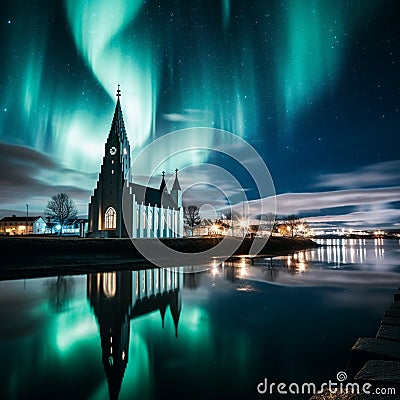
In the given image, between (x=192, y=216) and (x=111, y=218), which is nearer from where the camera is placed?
(x=111, y=218)

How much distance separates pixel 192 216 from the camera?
137m

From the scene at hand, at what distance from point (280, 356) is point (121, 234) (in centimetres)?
5689

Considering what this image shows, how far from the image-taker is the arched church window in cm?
6425

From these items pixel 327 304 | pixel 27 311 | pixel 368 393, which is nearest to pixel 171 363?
pixel 368 393

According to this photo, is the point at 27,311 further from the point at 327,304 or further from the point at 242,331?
the point at 327,304

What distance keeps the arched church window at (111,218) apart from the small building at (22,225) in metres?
89.7

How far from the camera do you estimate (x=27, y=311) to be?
1469 cm

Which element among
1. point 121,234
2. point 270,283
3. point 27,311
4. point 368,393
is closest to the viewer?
point 368,393

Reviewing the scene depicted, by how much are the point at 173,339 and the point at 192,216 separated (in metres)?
127

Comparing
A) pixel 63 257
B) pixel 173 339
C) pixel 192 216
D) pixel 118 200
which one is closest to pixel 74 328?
pixel 173 339

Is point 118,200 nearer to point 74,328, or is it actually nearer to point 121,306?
point 121,306

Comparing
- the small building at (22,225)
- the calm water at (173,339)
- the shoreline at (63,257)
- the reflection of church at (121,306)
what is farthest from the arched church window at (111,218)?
the small building at (22,225)

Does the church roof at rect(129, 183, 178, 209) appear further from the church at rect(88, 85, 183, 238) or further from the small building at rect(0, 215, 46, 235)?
the small building at rect(0, 215, 46, 235)
